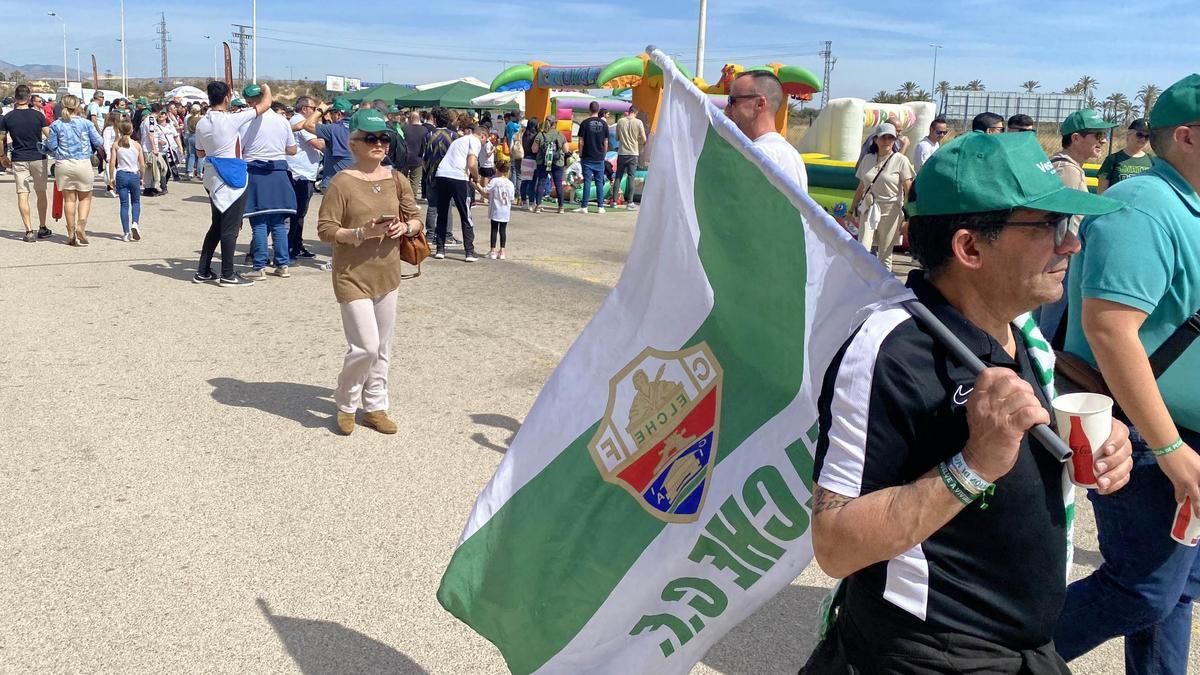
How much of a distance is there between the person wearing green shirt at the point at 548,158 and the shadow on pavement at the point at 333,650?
14844 millimetres

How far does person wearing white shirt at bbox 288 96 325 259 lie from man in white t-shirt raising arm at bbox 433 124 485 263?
5.04 feet

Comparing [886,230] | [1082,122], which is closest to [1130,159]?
[1082,122]

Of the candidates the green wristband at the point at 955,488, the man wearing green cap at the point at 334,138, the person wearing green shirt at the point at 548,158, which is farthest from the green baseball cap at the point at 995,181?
the person wearing green shirt at the point at 548,158

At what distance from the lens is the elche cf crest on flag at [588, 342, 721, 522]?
7.45 ft

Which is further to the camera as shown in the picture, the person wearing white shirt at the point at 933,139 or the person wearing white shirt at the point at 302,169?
the person wearing white shirt at the point at 933,139

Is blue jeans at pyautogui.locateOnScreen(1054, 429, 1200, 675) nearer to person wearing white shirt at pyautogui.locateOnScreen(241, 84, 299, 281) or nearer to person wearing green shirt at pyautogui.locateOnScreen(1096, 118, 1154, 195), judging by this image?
person wearing green shirt at pyautogui.locateOnScreen(1096, 118, 1154, 195)

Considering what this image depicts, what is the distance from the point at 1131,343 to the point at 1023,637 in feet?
3.24

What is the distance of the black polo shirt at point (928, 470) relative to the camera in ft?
5.56

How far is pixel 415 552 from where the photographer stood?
4285mm

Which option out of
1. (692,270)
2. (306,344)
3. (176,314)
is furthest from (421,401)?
(692,270)

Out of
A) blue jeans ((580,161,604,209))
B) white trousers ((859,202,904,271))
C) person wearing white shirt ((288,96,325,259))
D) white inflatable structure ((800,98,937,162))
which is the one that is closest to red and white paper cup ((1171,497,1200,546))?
white trousers ((859,202,904,271))

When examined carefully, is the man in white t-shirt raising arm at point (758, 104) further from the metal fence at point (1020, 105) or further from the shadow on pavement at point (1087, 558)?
the metal fence at point (1020, 105)

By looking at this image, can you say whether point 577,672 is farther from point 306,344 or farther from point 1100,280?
point 306,344

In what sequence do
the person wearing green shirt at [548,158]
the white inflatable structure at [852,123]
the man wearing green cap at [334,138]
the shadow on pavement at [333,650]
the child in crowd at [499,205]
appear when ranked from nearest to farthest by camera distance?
the shadow on pavement at [333,650]
the child in crowd at [499,205]
the man wearing green cap at [334,138]
the person wearing green shirt at [548,158]
the white inflatable structure at [852,123]
